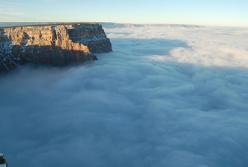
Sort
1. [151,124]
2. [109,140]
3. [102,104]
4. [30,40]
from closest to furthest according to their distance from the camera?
[109,140]
[151,124]
[102,104]
[30,40]

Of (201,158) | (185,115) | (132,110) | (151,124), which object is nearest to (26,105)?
(132,110)

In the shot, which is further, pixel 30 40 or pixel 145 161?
pixel 30 40

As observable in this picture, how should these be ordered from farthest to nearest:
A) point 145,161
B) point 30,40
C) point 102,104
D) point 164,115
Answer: point 30,40 → point 102,104 → point 164,115 → point 145,161

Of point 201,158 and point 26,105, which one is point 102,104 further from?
point 201,158

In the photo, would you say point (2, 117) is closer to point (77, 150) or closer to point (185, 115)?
point (77, 150)

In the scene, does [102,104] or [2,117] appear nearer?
[2,117]

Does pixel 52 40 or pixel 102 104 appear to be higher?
pixel 52 40

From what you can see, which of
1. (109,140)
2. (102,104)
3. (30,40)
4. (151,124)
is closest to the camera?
(109,140)

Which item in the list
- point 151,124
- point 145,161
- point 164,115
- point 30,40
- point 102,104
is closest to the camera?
point 145,161

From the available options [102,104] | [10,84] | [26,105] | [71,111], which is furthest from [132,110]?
[10,84]
